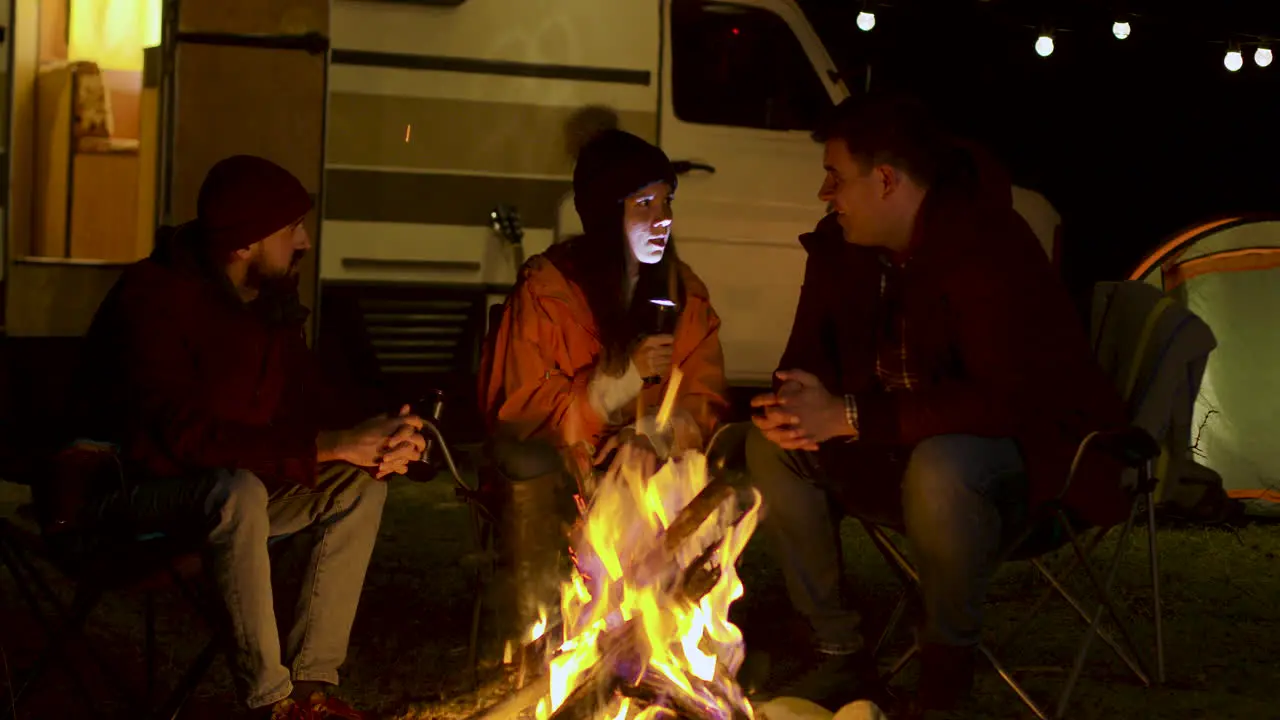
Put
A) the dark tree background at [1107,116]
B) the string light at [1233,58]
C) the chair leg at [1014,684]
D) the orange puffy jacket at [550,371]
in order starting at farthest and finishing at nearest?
1. the dark tree background at [1107,116]
2. the string light at [1233,58]
3. the orange puffy jacket at [550,371]
4. the chair leg at [1014,684]

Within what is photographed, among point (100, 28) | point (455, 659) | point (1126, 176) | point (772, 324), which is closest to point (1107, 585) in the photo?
point (455, 659)

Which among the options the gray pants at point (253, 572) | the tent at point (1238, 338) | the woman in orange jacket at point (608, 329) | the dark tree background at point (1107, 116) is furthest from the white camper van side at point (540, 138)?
the dark tree background at point (1107, 116)

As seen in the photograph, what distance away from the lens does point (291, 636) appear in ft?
10.3

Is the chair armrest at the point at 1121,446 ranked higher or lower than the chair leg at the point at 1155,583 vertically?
higher

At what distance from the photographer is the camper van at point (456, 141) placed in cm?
585

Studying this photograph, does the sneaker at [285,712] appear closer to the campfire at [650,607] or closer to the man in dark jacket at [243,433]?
the man in dark jacket at [243,433]

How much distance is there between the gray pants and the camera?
288 centimetres

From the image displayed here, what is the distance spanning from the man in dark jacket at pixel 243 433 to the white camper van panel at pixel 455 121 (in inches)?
102

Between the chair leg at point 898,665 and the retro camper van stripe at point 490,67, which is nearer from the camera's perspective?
the chair leg at point 898,665

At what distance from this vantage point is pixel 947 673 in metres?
3.11

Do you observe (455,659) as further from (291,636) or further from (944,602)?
(944,602)

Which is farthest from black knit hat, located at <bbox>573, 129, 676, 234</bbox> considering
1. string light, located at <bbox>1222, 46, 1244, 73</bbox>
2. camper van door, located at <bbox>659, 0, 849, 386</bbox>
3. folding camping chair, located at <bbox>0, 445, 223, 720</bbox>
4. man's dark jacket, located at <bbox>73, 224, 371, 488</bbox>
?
string light, located at <bbox>1222, 46, 1244, 73</bbox>

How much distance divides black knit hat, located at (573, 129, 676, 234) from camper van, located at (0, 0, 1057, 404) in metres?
2.42

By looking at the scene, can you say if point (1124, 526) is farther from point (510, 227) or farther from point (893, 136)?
point (510, 227)
